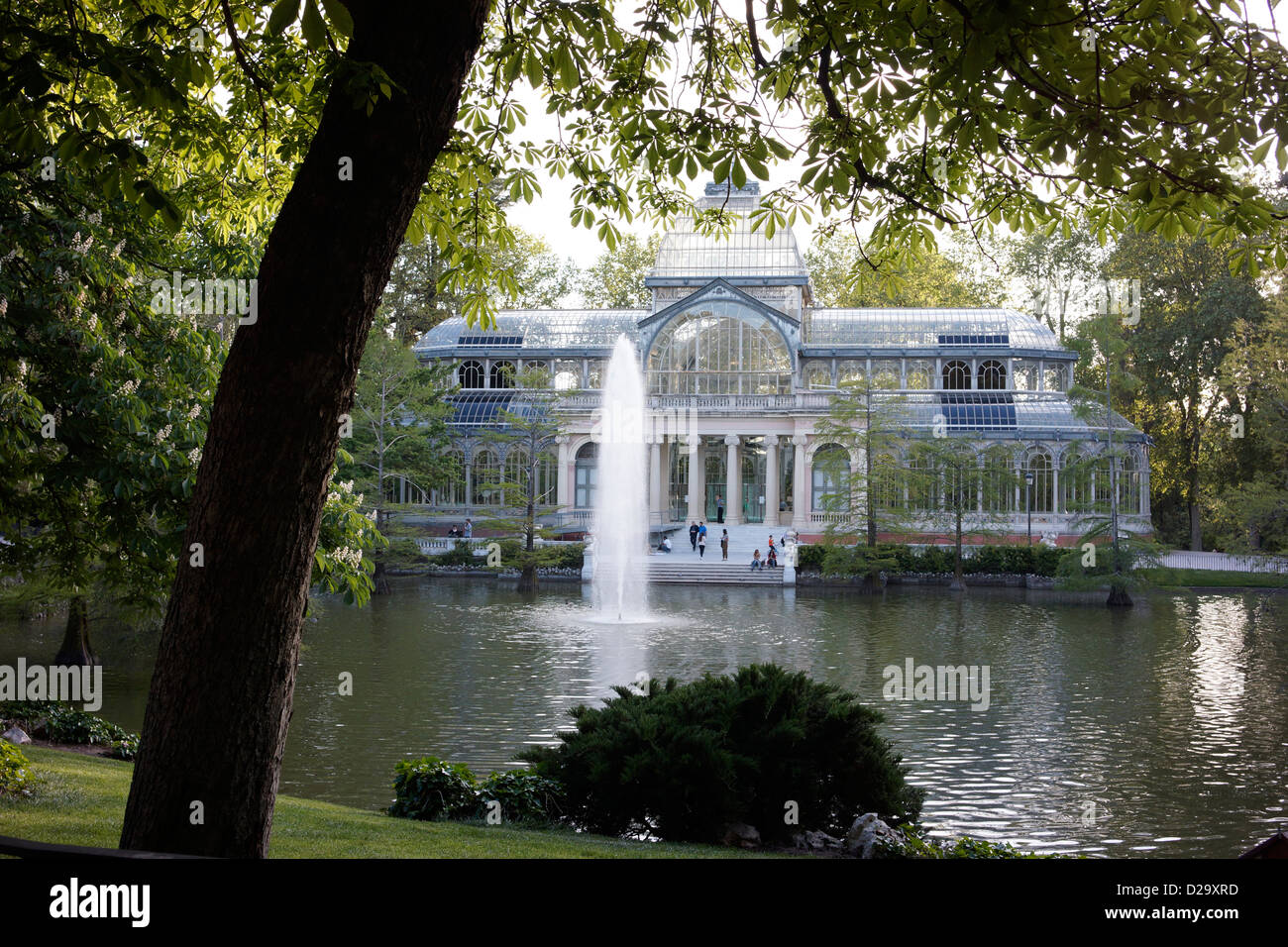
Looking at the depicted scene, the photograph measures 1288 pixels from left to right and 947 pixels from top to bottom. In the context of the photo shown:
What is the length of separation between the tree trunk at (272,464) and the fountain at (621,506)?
827 inches

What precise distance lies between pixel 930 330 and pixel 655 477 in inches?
535

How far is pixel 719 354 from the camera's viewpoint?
4553 centimetres

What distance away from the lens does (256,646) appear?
3.40 m

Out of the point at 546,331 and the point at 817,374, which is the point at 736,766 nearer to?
the point at 817,374

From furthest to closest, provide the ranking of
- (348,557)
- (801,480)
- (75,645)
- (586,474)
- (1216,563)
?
(586,474) → (801,480) → (1216,563) → (75,645) → (348,557)

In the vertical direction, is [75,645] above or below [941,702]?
above

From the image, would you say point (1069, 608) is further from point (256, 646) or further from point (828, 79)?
point (256, 646)

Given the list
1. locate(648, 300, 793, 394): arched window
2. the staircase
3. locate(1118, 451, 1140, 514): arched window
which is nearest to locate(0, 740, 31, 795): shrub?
the staircase

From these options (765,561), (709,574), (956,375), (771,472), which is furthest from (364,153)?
(956,375)

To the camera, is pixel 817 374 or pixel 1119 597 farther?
pixel 817 374

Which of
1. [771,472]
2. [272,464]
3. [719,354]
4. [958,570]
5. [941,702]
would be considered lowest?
[941,702]

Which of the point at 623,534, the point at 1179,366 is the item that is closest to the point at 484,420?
the point at 623,534
